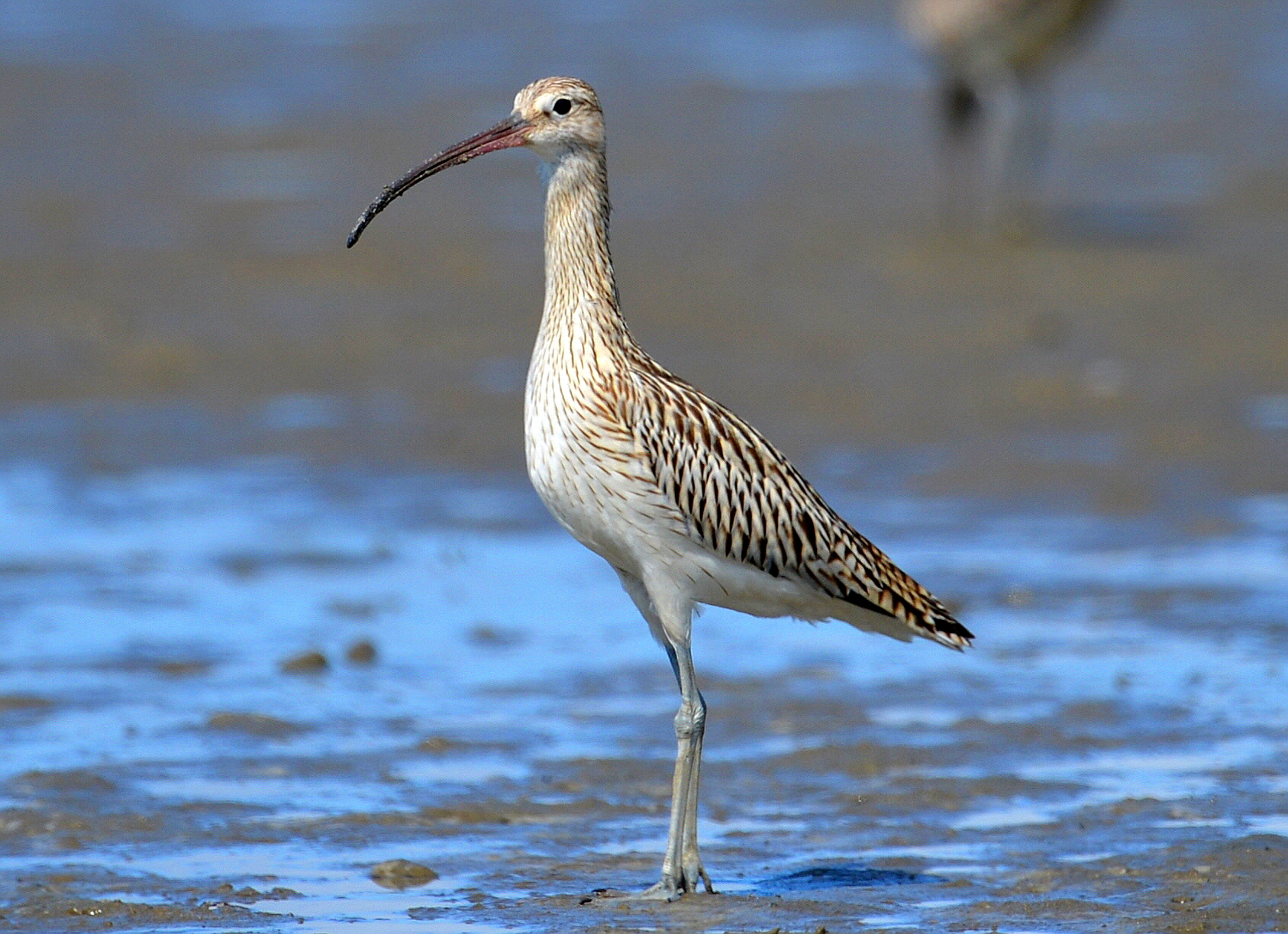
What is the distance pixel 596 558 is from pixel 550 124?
11.6 feet

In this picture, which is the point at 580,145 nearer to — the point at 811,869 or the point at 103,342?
the point at 811,869

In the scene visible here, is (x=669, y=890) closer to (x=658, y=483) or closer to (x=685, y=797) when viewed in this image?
(x=685, y=797)

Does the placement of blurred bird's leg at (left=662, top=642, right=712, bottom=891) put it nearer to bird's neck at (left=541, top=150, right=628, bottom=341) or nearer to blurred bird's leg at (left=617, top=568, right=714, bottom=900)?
blurred bird's leg at (left=617, top=568, right=714, bottom=900)

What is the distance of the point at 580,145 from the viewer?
5867mm

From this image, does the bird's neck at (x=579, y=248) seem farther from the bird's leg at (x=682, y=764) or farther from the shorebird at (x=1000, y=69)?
the shorebird at (x=1000, y=69)

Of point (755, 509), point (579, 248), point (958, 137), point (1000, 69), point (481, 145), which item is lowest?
point (755, 509)

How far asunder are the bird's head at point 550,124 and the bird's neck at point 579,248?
0.15 feet

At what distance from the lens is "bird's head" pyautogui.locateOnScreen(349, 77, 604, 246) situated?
19.0 feet

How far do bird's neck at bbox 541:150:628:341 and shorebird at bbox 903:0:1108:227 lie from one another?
7.87 metres

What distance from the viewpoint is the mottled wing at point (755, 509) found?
5.64 meters

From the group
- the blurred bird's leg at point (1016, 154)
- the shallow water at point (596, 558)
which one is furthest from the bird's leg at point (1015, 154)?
the shallow water at point (596, 558)

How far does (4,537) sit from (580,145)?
4392 mm

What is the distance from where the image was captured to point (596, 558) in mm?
9109

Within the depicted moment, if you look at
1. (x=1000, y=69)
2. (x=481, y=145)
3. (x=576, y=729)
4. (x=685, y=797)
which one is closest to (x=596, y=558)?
(x=576, y=729)
